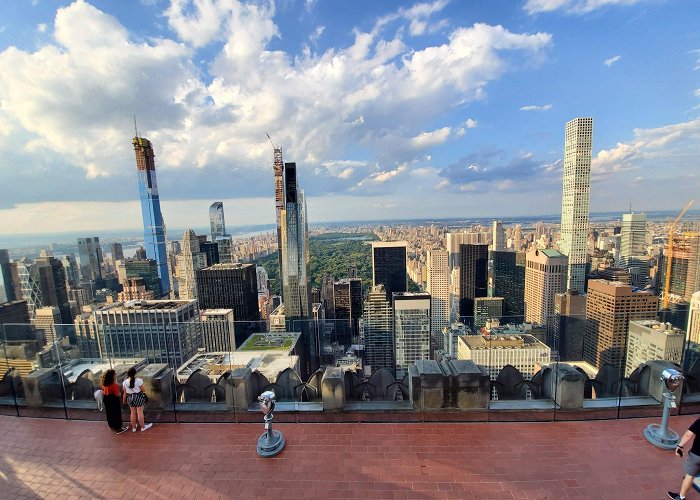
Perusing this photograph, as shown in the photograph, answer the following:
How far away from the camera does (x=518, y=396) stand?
189 inches

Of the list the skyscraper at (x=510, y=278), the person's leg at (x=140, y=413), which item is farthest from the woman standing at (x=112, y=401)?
the skyscraper at (x=510, y=278)

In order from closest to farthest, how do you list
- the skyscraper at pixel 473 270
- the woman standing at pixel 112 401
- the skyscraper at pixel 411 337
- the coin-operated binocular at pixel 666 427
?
the coin-operated binocular at pixel 666 427 → the woman standing at pixel 112 401 → the skyscraper at pixel 411 337 → the skyscraper at pixel 473 270

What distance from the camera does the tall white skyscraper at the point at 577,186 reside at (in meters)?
60.7

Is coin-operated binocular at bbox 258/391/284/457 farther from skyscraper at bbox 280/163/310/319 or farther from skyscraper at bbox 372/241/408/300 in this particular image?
skyscraper at bbox 372/241/408/300

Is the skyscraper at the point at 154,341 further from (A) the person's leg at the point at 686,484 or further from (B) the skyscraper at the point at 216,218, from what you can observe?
(B) the skyscraper at the point at 216,218

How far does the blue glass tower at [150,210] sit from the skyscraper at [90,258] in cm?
1748

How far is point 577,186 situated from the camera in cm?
6250

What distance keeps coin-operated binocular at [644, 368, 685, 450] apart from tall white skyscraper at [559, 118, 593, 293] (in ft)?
227

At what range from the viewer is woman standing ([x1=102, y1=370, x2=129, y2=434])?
13.7 feet

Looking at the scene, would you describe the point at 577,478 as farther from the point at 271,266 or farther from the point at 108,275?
the point at 271,266

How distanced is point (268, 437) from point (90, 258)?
6902cm

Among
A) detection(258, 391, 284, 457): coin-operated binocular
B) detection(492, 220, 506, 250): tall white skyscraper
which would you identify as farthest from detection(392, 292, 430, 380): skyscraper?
detection(492, 220, 506, 250): tall white skyscraper

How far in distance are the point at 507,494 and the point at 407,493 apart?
1.09m

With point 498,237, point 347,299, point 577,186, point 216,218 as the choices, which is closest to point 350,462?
point 347,299
